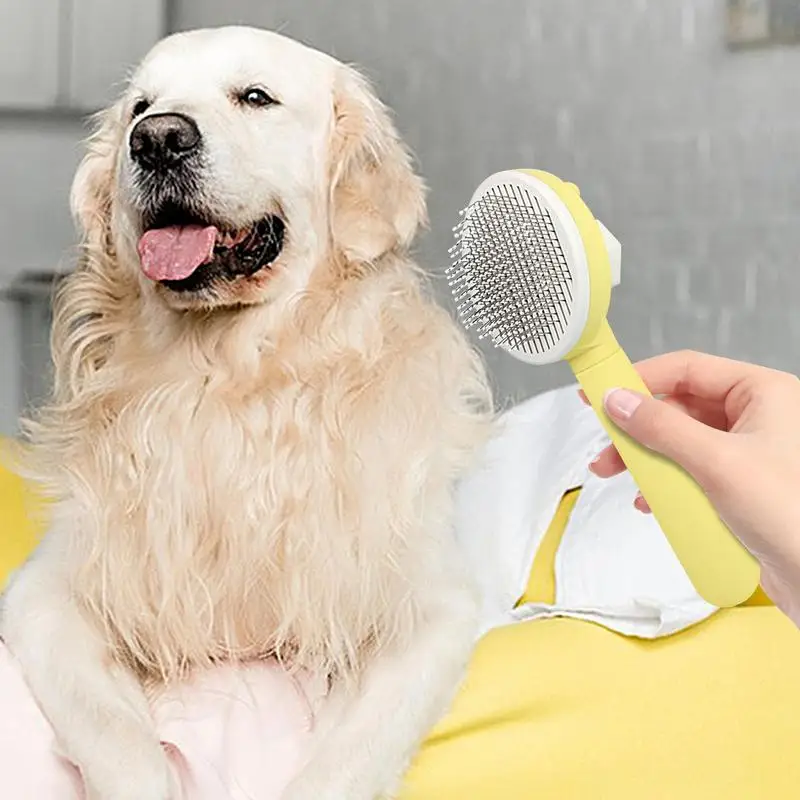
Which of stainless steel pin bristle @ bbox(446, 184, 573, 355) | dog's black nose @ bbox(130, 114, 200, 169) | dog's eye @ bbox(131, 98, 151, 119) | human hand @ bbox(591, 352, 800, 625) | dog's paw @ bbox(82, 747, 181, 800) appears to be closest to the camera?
human hand @ bbox(591, 352, 800, 625)

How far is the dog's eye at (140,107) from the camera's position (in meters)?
1.38

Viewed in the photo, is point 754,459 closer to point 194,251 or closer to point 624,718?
point 624,718

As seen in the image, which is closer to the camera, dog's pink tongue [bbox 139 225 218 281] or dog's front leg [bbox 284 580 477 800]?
dog's front leg [bbox 284 580 477 800]

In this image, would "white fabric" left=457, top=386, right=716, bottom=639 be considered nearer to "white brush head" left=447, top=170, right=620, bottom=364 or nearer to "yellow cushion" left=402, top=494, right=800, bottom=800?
"yellow cushion" left=402, top=494, right=800, bottom=800

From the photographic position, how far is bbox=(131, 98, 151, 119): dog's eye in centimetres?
138

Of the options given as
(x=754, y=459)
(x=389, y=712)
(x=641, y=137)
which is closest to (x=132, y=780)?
(x=389, y=712)

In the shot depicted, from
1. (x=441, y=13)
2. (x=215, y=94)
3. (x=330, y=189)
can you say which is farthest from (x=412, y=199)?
(x=441, y=13)

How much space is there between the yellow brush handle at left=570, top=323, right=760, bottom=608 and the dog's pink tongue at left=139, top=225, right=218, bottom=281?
57 cm

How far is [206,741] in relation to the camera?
1.20m

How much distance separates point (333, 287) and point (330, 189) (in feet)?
0.37

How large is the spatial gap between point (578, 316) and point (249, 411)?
22.8 inches

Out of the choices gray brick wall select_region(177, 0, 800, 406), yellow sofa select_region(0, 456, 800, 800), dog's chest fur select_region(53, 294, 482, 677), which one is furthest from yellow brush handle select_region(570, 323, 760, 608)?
gray brick wall select_region(177, 0, 800, 406)

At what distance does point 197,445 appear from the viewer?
1346mm

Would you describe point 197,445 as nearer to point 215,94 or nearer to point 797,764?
point 215,94
